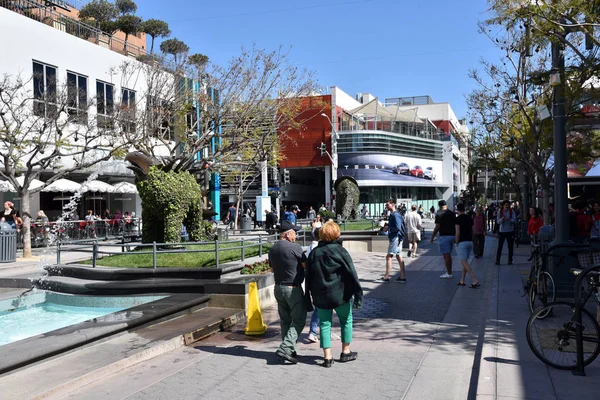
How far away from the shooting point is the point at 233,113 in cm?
2467

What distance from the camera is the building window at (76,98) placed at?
23294 mm

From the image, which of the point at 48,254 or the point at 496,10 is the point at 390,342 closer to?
the point at 496,10

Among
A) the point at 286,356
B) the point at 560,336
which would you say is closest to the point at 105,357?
the point at 286,356

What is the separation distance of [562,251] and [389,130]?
2345 inches

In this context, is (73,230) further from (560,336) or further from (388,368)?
(560,336)

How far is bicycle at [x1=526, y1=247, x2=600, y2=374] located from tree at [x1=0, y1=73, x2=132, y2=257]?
16953 mm

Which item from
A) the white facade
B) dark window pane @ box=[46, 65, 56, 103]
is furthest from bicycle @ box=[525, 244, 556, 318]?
dark window pane @ box=[46, 65, 56, 103]

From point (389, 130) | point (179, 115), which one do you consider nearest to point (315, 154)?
point (389, 130)

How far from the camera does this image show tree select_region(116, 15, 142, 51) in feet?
203

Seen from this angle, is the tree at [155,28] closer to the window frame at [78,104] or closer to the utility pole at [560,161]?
the window frame at [78,104]

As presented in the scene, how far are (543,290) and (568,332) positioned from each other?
2.48 metres

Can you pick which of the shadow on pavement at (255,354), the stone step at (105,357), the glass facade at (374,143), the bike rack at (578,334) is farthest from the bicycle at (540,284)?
the glass facade at (374,143)

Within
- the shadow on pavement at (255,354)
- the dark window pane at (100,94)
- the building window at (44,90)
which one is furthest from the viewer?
the dark window pane at (100,94)

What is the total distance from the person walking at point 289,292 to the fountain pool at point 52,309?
11.4 feet
